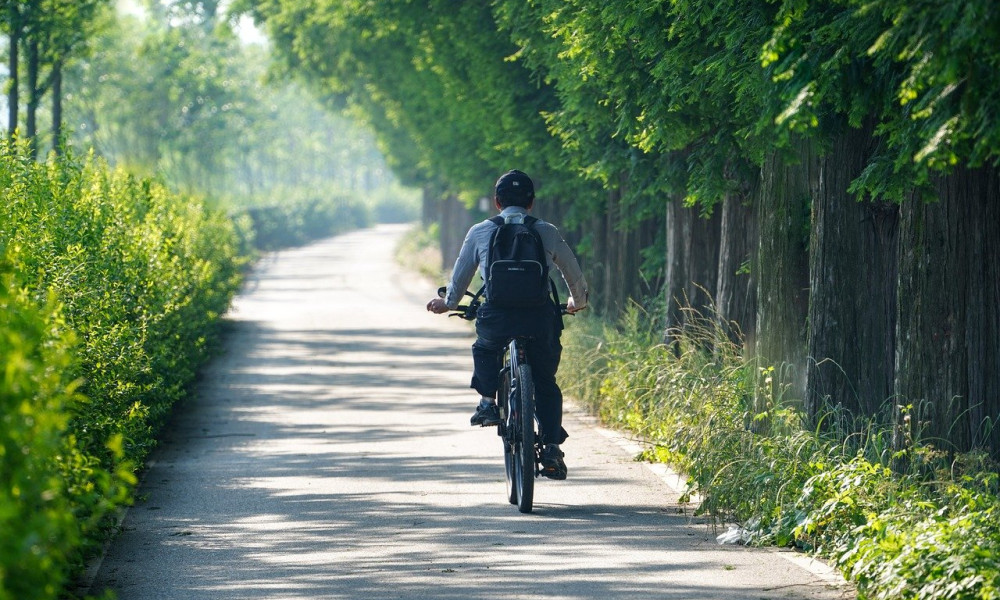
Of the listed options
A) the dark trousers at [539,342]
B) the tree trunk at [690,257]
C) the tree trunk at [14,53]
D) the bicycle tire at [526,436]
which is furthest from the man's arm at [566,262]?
the tree trunk at [14,53]

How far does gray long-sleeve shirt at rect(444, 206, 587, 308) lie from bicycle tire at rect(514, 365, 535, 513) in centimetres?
74

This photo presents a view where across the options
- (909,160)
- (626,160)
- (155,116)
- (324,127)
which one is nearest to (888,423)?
(909,160)

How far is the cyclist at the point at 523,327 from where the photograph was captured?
372 inches

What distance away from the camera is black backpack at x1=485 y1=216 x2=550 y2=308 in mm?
9320

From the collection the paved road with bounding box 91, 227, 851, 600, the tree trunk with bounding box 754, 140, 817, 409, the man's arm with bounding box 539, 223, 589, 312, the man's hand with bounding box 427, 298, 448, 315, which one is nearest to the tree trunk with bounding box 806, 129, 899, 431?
the tree trunk with bounding box 754, 140, 817, 409

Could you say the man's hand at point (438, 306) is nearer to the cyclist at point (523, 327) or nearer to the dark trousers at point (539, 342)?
the cyclist at point (523, 327)

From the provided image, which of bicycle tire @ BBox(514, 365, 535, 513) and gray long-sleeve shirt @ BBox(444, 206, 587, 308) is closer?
bicycle tire @ BBox(514, 365, 535, 513)

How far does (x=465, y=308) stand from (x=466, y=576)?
267 centimetres

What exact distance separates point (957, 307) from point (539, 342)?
2490 mm

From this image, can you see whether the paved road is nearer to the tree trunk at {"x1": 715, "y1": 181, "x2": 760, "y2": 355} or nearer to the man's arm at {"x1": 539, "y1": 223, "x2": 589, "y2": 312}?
the man's arm at {"x1": 539, "y1": 223, "x2": 589, "y2": 312}

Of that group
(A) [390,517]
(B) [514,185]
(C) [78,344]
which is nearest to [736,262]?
(B) [514,185]

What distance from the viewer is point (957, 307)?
8281 millimetres

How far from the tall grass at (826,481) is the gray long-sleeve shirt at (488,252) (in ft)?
4.16

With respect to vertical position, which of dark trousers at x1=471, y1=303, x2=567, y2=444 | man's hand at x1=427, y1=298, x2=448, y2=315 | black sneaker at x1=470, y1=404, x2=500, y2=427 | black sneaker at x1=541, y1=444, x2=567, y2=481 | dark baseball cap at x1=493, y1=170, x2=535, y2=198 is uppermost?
dark baseball cap at x1=493, y1=170, x2=535, y2=198
